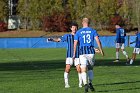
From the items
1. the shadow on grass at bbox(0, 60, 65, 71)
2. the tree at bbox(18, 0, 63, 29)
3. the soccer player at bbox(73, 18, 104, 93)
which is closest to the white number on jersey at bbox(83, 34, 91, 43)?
the soccer player at bbox(73, 18, 104, 93)

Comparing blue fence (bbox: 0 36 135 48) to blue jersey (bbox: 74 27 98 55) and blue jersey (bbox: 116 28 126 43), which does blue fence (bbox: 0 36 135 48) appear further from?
blue jersey (bbox: 74 27 98 55)

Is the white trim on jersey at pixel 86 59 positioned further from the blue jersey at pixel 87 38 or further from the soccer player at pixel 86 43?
the blue jersey at pixel 87 38

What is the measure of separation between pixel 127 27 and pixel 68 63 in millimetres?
60973

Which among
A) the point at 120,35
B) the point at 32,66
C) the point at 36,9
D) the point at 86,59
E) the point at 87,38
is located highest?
the point at 36,9

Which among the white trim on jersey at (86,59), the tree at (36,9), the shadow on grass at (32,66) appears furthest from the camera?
the tree at (36,9)

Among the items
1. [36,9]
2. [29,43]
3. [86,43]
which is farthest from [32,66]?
[36,9]

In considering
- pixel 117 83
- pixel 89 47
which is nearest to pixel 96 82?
pixel 117 83

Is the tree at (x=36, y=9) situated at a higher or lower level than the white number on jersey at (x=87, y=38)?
higher

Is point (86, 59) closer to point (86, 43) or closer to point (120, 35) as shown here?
point (86, 43)

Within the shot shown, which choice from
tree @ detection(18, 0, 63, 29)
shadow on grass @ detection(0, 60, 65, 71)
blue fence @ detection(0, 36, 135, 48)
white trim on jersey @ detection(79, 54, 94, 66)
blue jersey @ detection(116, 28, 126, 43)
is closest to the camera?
white trim on jersey @ detection(79, 54, 94, 66)

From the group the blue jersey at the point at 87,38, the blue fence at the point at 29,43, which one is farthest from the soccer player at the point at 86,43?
the blue fence at the point at 29,43

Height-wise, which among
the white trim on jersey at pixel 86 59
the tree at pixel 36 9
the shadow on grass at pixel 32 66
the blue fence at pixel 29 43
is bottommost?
the blue fence at pixel 29 43

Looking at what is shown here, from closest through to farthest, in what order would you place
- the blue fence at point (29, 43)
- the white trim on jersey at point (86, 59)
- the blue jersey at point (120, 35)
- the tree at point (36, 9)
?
the white trim on jersey at point (86, 59)
the blue jersey at point (120, 35)
the blue fence at point (29, 43)
the tree at point (36, 9)

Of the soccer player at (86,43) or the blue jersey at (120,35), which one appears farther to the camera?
the blue jersey at (120,35)
